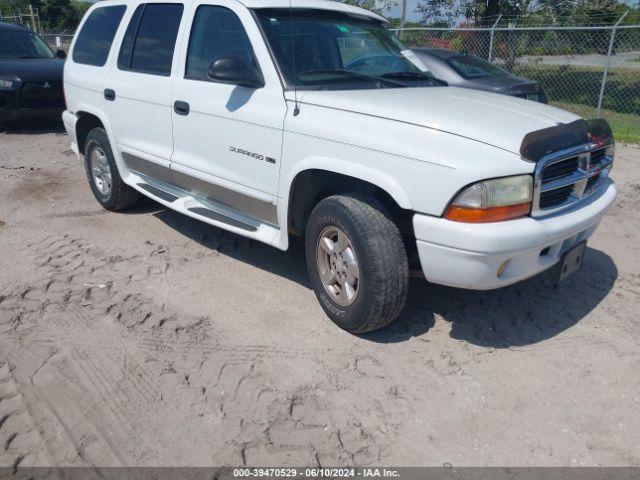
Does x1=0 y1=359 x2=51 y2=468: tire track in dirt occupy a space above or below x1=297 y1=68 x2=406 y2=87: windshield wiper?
below

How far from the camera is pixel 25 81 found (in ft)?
32.8

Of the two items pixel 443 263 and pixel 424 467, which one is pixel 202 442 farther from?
pixel 443 263

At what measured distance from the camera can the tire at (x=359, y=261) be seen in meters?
3.43

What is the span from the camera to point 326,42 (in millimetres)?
4312

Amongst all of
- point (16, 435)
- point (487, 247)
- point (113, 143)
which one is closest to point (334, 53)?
point (487, 247)

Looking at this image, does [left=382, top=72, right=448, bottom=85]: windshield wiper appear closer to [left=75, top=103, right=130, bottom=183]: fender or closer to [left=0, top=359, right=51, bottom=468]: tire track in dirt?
[left=75, top=103, right=130, bottom=183]: fender

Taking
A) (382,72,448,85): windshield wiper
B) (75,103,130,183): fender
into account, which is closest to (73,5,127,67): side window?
(75,103,130,183): fender

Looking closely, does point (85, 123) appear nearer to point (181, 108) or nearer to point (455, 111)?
point (181, 108)

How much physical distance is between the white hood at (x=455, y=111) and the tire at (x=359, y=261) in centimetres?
54

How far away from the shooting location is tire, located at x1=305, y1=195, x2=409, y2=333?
3432 mm

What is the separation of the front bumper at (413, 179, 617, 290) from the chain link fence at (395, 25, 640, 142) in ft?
38.3

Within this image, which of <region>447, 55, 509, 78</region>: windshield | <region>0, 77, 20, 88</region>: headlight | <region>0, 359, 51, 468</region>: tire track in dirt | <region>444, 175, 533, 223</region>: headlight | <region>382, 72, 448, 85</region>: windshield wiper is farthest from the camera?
<region>0, 77, 20, 88</region>: headlight

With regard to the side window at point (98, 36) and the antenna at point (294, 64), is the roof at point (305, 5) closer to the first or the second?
the antenna at point (294, 64)

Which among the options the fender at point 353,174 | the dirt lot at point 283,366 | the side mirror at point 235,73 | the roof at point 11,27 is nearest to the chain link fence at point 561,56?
the roof at point 11,27
